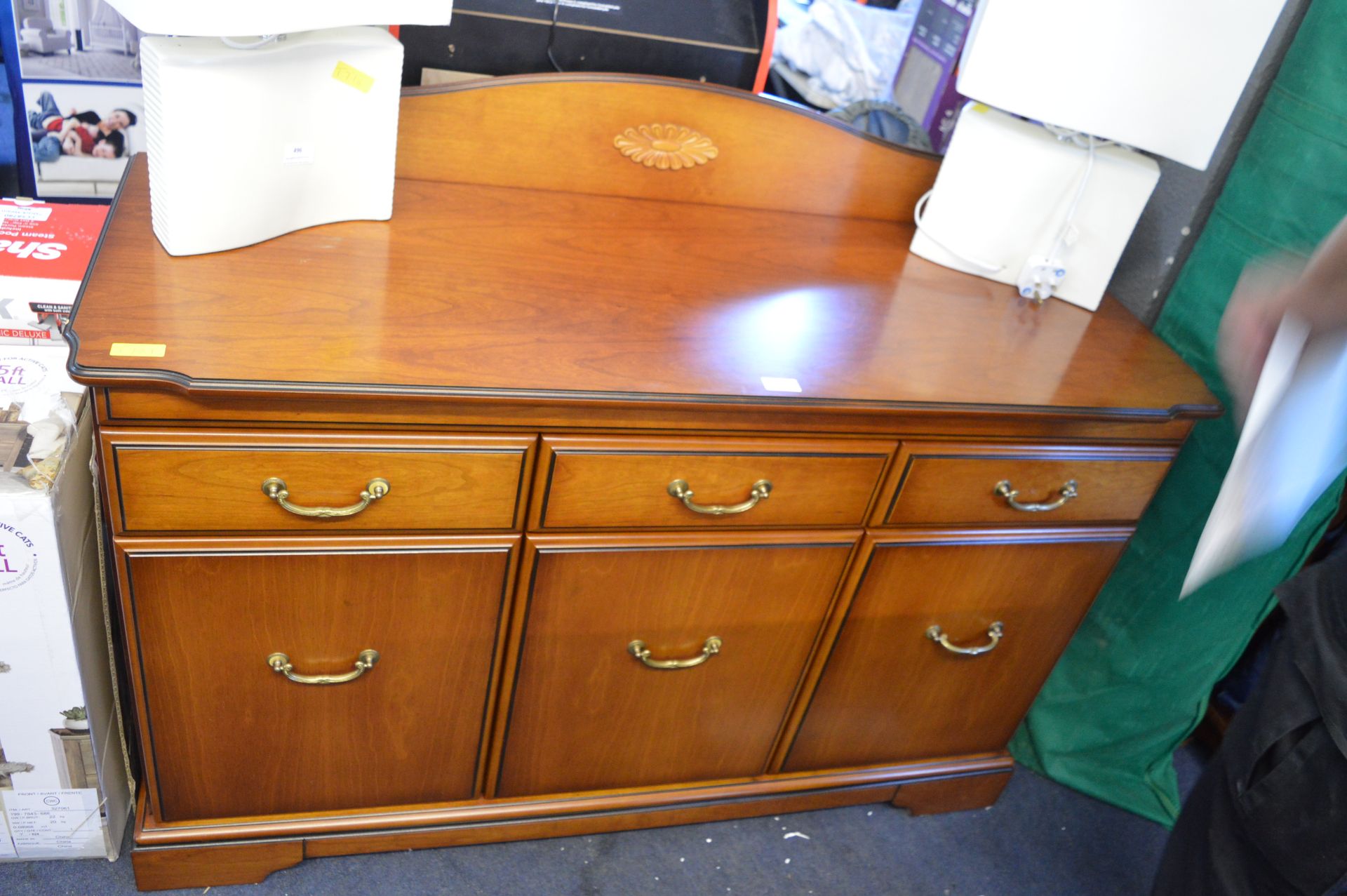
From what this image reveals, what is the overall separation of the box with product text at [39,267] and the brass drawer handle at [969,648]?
111cm

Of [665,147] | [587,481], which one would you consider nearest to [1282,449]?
[587,481]

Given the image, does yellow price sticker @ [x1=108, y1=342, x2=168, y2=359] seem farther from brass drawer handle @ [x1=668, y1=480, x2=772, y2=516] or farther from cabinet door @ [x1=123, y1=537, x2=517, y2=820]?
brass drawer handle @ [x1=668, y1=480, x2=772, y2=516]

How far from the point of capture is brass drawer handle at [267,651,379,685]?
3.66ft

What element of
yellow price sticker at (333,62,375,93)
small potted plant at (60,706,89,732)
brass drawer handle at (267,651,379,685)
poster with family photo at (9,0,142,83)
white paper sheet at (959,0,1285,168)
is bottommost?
small potted plant at (60,706,89,732)

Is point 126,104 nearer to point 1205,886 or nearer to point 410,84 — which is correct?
point 410,84

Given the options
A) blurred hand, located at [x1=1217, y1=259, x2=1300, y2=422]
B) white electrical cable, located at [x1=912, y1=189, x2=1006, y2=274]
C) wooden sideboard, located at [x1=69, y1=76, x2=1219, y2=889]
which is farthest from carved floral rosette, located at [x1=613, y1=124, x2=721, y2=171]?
blurred hand, located at [x1=1217, y1=259, x2=1300, y2=422]

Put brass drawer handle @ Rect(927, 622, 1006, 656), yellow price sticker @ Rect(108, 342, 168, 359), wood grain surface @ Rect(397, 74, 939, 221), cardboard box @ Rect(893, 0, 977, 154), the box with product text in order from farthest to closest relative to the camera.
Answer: cardboard box @ Rect(893, 0, 977, 154), brass drawer handle @ Rect(927, 622, 1006, 656), wood grain surface @ Rect(397, 74, 939, 221), the box with product text, yellow price sticker @ Rect(108, 342, 168, 359)

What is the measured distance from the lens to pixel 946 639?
138 cm

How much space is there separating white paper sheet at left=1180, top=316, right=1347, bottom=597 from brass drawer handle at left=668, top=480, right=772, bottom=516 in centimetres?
47

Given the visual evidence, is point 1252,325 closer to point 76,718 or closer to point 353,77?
point 353,77

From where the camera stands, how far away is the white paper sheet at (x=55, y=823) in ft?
4.01

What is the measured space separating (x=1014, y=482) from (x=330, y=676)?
0.83 m

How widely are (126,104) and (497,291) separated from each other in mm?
616

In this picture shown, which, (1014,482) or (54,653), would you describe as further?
(1014,482)
